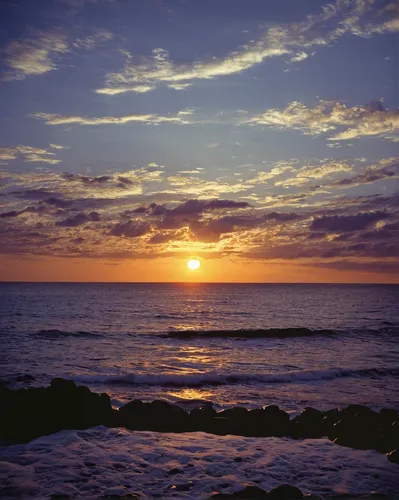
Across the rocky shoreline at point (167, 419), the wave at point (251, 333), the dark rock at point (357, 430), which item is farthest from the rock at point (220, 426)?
the wave at point (251, 333)

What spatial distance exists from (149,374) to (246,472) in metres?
12.9

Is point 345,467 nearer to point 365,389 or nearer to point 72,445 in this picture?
point 72,445

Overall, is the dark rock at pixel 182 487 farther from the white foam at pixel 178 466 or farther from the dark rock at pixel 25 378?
the dark rock at pixel 25 378

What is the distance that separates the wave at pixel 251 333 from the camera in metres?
41.6

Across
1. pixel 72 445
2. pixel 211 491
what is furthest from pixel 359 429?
pixel 72 445

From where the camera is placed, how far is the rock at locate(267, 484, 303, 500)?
7387 millimetres

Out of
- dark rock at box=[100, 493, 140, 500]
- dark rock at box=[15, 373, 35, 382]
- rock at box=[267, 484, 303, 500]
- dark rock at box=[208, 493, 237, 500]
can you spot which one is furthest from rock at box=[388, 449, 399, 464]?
dark rock at box=[15, 373, 35, 382]

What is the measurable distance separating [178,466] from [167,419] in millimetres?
3133

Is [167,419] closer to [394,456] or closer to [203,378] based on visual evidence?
[394,456]

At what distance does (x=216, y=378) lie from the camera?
21.0m

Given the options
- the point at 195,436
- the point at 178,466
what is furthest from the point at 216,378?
the point at 178,466

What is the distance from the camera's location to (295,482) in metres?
8.51

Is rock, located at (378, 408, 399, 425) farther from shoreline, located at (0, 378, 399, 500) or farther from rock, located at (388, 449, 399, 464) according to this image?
rock, located at (388, 449, 399, 464)

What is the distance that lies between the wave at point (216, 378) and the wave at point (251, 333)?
18.6 m
